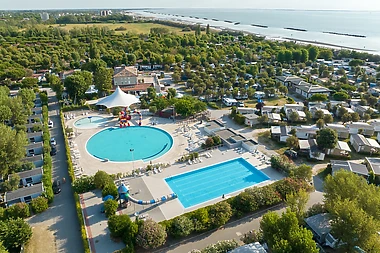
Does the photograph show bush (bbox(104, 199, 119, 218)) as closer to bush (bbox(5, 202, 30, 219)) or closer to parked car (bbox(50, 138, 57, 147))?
bush (bbox(5, 202, 30, 219))

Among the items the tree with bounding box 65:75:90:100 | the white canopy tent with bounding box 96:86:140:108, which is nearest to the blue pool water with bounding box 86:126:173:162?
the white canopy tent with bounding box 96:86:140:108

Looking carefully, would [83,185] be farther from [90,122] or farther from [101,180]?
[90,122]

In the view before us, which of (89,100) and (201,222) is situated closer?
(201,222)

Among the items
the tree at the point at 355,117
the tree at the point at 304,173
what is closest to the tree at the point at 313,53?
the tree at the point at 355,117

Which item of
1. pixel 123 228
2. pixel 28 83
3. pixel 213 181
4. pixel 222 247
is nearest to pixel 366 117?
pixel 213 181

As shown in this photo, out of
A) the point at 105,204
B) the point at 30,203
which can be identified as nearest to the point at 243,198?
the point at 105,204

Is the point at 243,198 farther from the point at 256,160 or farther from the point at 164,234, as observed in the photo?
the point at 256,160
